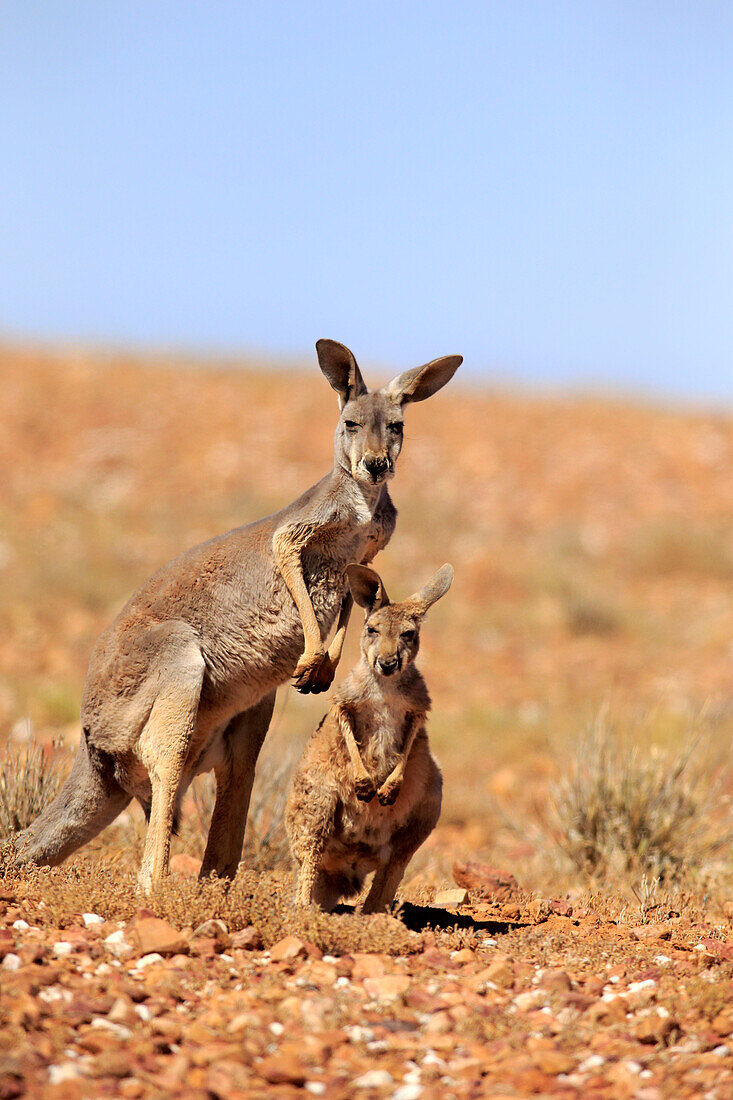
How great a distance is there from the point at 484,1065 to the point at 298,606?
243 cm

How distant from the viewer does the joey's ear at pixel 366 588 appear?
17.0 feet

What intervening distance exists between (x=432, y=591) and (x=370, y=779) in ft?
3.40

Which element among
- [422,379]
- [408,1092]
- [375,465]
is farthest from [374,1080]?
[422,379]

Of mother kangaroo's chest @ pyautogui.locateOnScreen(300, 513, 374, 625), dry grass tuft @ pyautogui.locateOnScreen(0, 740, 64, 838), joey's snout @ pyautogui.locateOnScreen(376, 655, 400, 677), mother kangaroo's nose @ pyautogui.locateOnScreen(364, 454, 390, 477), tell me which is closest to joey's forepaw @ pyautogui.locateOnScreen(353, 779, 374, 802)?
joey's snout @ pyautogui.locateOnScreen(376, 655, 400, 677)

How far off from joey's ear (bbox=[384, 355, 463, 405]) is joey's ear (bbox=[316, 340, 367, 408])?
16 centimetres

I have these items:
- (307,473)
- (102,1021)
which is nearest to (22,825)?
(102,1021)

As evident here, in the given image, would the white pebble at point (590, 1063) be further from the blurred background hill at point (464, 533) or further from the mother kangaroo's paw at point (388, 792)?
the blurred background hill at point (464, 533)

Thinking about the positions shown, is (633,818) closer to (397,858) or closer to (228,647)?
(397,858)

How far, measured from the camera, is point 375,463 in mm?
5184

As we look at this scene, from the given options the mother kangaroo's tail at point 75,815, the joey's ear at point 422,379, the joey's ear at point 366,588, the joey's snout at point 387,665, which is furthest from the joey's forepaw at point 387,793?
the joey's ear at point 422,379

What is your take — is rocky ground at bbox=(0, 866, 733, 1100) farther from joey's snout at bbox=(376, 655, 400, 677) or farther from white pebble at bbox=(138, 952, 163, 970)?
joey's snout at bbox=(376, 655, 400, 677)

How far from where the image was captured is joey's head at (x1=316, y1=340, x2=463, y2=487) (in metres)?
5.24

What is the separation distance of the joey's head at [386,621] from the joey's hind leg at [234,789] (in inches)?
27.5

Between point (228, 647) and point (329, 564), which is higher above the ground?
point (329, 564)
